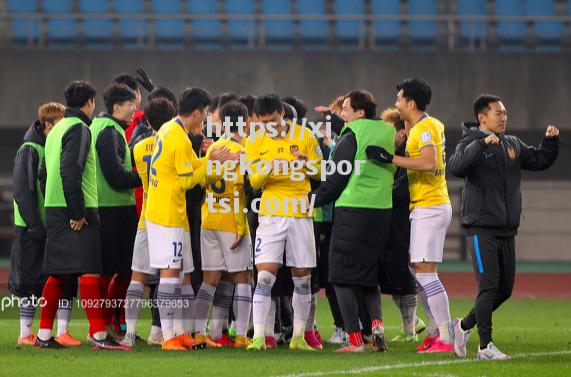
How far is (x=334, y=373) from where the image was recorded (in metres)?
7.84

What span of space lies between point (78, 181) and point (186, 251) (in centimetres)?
96

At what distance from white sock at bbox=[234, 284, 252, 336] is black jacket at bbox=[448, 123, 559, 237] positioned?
1854mm

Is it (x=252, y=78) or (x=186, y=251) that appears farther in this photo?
(x=252, y=78)

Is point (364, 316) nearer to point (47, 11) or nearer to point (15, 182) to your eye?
point (15, 182)

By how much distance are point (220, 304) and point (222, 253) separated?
48 centimetres

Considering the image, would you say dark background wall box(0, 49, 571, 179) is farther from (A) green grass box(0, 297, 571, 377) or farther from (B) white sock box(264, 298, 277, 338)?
(B) white sock box(264, 298, 277, 338)

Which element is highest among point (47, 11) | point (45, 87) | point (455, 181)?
point (47, 11)

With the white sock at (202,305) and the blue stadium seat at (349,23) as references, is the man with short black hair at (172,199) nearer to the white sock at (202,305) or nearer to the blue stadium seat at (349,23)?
the white sock at (202,305)

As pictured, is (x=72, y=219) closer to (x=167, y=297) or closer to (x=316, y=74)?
(x=167, y=297)

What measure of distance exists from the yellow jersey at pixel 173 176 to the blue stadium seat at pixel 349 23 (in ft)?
47.5

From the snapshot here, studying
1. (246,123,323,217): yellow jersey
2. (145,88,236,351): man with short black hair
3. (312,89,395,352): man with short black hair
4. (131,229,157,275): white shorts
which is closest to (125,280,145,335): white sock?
(131,229,157,275): white shorts

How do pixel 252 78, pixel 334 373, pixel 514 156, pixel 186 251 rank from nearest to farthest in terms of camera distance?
pixel 334 373, pixel 514 156, pixel 186 251, pixel 252 78

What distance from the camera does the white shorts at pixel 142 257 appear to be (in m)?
9.76

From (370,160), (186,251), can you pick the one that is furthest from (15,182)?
(370,160)
